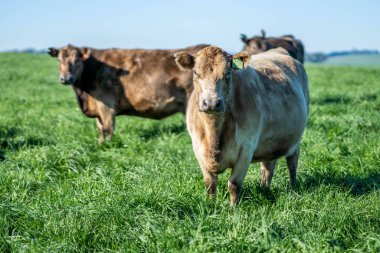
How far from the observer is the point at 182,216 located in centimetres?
443

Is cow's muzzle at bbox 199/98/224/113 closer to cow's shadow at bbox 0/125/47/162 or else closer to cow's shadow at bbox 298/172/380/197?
cow's shadow at bbox 298/172/380/197

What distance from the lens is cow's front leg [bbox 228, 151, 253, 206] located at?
15.6 ft

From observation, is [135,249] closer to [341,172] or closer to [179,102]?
[341,172]

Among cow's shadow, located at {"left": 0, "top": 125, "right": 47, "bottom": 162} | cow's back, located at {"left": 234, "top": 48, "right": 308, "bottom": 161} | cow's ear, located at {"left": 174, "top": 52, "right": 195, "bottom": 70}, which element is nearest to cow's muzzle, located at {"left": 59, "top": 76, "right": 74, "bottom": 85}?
cow's shadow, located at {"left": 0, "top": 125, "right": 47, "bottom": 162}

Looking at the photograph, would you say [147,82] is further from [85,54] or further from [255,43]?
[255,43]

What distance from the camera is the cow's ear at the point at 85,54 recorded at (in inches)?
373

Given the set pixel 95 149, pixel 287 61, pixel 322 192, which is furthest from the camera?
pixel 95 149

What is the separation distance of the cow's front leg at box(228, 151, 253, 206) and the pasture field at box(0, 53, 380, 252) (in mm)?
98

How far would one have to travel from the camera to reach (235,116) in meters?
4.69

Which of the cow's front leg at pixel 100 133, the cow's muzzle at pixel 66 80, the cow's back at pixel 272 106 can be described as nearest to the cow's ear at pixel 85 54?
the cow's muzzle at pixel 66 80

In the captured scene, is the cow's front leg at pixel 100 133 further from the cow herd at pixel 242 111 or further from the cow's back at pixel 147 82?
the cow's back at pixel 147 82

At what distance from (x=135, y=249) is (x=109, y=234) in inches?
14.2

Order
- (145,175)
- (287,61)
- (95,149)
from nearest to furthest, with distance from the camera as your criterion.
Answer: (145,175)
(287,61)
(95,149)

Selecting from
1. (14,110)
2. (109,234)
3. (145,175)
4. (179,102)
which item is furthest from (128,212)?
(14,110)
